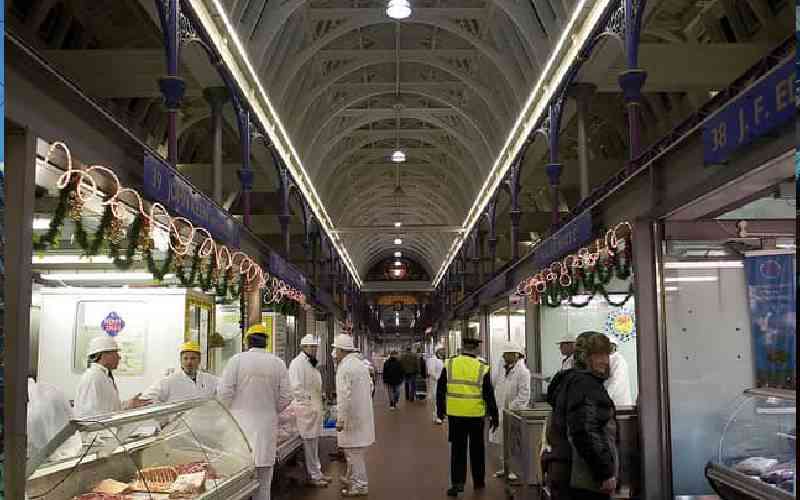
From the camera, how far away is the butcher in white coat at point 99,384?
20.9 ft

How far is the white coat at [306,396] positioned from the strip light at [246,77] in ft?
11.7

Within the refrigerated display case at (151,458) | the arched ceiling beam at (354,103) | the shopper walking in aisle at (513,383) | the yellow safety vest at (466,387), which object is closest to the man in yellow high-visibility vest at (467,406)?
the yellow safety vest at (466,387)

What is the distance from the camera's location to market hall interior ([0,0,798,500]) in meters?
4.69

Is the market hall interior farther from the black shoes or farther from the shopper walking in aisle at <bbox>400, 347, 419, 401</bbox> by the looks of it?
the shopper walking in aisle at <bbox>400, 347, 419, 401</bbox>

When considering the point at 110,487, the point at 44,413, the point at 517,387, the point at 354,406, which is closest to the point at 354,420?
the point at 354,406

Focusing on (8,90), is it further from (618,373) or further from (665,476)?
(618,373)

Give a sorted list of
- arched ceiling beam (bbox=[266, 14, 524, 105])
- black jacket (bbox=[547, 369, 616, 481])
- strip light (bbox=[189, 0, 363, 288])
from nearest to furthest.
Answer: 1. black jacket (bbox=[547, 369, 616, 481])
2. strip light (bbox=[189, 0, 363, 288])
3. arched ceiling beam (bbox=[266, 14, 524, 105])

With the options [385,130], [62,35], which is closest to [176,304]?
[62,35]

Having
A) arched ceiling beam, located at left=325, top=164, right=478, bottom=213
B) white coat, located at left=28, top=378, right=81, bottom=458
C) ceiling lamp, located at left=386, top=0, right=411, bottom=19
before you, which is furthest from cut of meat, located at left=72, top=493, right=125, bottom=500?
arched ceiling beam, located at left=325, top=164, right=478, bottom=213

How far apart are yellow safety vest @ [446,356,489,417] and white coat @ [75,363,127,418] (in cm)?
333

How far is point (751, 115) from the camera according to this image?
4500mm

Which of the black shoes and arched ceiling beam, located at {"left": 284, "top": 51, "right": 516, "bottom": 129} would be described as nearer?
the black shoes

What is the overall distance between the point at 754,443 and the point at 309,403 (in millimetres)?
4985

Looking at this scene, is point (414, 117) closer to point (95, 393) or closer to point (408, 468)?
point (408, 468)
